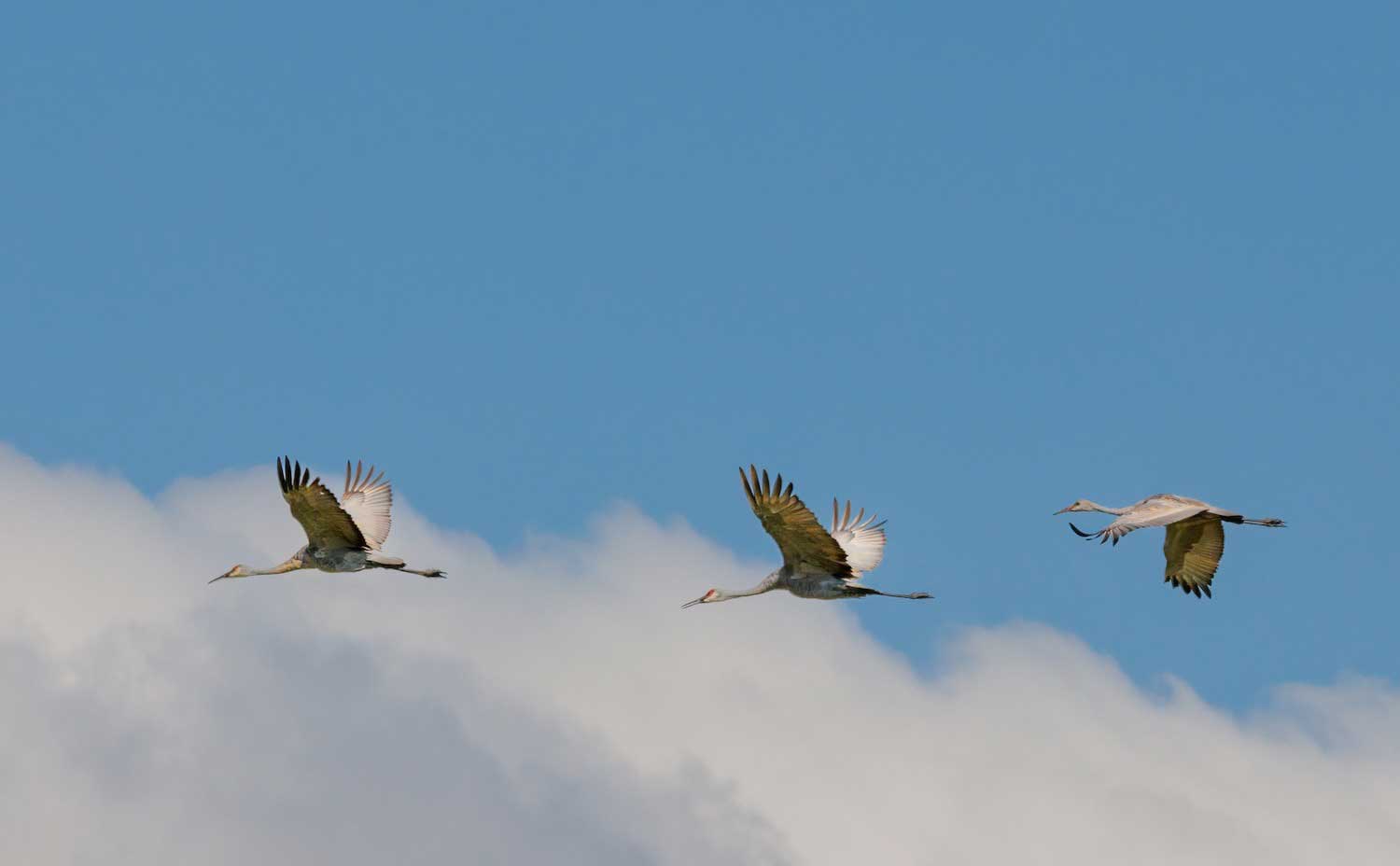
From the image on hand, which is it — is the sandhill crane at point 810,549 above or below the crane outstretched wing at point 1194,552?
below

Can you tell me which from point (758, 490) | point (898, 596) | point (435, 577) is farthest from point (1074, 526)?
point (435, 577)

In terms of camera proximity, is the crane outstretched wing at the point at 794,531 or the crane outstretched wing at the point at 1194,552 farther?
the crane outstretched wing at the point at 1194,552

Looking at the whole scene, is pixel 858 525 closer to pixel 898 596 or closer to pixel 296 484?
pixel 898 596

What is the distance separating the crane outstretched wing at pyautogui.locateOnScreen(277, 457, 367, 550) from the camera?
57.6 metres

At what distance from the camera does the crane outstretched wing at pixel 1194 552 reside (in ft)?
202

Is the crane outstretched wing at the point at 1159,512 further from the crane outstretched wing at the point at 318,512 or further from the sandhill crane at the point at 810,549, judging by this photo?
the crane outstretched wing at the point at 318,512

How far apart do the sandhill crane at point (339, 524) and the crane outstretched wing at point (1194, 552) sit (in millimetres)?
18192

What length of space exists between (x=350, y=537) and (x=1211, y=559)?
2127cm

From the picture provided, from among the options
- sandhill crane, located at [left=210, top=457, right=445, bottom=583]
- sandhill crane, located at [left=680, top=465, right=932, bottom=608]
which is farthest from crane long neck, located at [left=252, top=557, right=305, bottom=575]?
sandhill crane, located at [left=680, top=465, right=932, bottom=608]

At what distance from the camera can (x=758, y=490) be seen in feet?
167

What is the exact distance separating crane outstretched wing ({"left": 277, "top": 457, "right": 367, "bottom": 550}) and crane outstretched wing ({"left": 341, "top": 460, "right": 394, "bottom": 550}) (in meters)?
3.07

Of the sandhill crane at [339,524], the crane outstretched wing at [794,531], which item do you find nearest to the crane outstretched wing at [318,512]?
the sandhill crane at [339,524]

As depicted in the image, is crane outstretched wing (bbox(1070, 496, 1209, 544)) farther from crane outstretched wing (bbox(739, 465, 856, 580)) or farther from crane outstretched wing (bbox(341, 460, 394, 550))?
crane outstretched wing (bbox(341, 460, 394, 550))

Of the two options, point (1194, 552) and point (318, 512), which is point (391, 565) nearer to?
point (318, 512)
